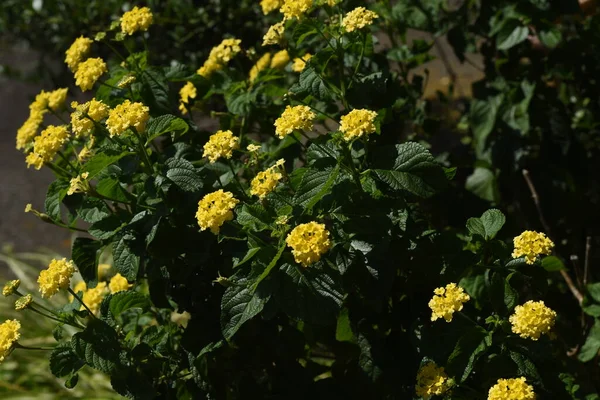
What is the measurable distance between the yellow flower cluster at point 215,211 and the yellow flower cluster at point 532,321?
0.59m

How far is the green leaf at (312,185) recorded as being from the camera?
61.6 inches

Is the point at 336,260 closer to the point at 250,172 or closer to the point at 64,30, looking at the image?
the point at 250,172

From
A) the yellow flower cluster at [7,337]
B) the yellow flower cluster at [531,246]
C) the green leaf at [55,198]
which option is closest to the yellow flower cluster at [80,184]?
the green leaf at [55,198]

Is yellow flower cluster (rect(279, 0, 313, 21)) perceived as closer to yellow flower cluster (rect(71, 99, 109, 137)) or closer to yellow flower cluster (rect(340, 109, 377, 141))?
yellow flower cluster (rect(340, 109, 377, 141))

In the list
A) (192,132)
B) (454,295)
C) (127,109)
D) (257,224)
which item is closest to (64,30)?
(192,132)

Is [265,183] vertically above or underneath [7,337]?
above

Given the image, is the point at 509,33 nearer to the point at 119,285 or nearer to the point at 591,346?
the point at 591,346

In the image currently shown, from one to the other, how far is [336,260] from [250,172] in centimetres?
47

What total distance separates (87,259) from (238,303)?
0.51 meters

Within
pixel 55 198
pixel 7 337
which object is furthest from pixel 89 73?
pixel 7 337

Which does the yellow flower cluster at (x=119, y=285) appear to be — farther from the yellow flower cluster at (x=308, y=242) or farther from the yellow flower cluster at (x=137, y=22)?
the yellow flower cluster at (x=308, y=242)

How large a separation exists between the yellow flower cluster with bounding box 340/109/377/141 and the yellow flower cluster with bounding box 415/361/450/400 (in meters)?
0.50

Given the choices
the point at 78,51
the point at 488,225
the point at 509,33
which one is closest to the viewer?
the point at 488,225

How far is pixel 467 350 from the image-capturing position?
157 cm
